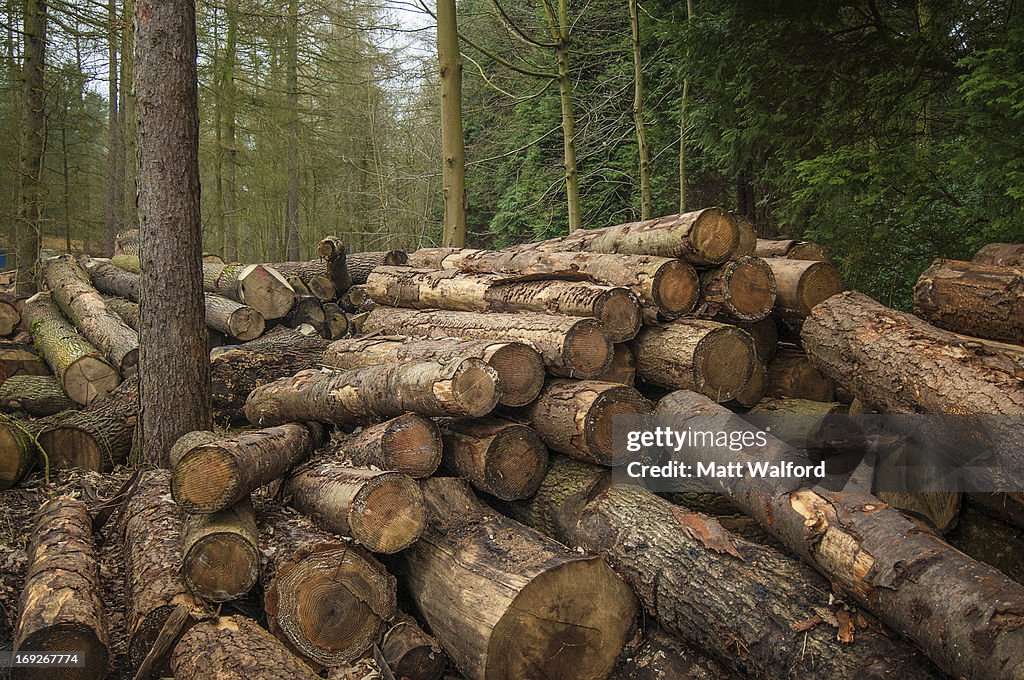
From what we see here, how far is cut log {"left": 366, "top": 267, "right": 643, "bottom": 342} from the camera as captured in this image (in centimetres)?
504

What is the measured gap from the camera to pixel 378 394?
4656mm

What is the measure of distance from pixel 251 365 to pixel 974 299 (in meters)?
5.81

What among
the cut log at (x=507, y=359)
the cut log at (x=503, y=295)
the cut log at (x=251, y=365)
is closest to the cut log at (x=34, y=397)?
the cut log at (x=251, y=365)

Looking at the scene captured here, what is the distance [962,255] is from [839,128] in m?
1.73

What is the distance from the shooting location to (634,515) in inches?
157

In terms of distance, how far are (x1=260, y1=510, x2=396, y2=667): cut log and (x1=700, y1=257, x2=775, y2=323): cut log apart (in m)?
3.00

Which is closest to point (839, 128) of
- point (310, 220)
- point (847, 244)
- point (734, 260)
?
point (847, 244)

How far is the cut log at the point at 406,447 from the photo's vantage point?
167 inches

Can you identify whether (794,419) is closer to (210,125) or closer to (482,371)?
(482,371)

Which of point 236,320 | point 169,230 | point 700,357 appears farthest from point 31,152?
point 700,357

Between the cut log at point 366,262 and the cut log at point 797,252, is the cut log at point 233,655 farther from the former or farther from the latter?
the cut log at point 366,262

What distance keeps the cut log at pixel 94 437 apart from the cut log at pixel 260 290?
9.25ft

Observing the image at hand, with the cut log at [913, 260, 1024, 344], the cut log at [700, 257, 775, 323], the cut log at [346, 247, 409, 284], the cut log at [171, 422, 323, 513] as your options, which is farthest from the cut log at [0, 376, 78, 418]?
the cut log at [913, 260, 1024, 344]

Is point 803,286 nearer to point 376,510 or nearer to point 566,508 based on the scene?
point 566,508
